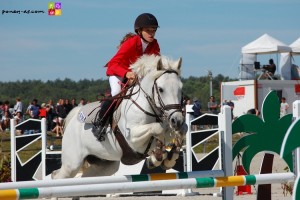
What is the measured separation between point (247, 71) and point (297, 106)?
24.0 m

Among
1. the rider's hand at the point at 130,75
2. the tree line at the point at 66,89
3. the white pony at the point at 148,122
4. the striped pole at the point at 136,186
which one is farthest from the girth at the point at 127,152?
the tree line at the point at 66,89

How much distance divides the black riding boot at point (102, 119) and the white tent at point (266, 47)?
2230cm

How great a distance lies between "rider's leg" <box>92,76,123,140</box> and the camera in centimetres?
748

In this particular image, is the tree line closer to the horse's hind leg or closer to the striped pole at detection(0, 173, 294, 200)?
the horse's hind leg

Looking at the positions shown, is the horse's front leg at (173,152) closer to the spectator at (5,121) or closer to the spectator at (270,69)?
the spectator at (5,121)

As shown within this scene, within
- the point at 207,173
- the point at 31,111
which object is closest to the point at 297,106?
the point at 207,173

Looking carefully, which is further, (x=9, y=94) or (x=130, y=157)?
(x=9, y=94)

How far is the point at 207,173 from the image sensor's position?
5871 mm

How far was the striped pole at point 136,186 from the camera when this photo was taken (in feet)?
15.9

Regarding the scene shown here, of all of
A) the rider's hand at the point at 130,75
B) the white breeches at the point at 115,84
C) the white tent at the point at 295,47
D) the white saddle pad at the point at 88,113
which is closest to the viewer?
the rider's hand at the point at 130,75

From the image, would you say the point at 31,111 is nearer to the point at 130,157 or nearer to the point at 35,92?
the point at 130,157

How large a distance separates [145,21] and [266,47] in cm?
2296

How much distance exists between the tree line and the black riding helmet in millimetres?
42948

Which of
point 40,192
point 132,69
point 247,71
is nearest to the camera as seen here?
point 40,192
